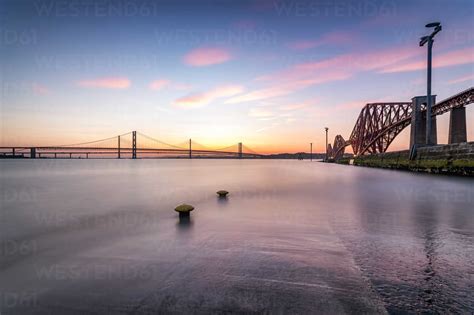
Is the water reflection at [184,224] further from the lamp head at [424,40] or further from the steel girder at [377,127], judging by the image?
the steel girder at [377,127]

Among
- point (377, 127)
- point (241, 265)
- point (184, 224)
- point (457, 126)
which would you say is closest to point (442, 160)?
point (457, 126)

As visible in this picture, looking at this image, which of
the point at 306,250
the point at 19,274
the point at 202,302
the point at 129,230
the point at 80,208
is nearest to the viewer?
the point at 202,302

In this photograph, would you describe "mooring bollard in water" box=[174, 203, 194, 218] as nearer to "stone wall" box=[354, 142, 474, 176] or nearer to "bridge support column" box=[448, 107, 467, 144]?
"stone wall" box=[354, 142, 474, 176]

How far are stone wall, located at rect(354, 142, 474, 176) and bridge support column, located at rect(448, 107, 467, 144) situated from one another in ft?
9.45

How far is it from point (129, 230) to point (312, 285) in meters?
6.28

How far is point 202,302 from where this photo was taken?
142 inches

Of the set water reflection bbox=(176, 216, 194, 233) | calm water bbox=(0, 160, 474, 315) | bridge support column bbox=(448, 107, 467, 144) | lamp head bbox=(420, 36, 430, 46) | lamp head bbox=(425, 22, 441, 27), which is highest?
lamp head bbox=(425, 22, 441, 27)

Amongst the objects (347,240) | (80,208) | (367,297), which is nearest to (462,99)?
(347,240)

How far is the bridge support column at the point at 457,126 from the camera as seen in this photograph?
32500mm

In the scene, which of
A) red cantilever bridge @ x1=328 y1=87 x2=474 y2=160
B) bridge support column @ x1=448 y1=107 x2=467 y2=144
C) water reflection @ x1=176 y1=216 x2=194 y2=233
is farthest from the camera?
red cantilever bridge @ x1=328 y1=87 x2=474 y2=160

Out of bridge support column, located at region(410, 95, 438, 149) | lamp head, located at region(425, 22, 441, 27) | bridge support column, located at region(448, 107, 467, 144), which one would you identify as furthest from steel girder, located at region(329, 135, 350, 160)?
lamp head, located at region(425, 22, 441, 27)

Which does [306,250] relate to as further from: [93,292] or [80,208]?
[80,208]

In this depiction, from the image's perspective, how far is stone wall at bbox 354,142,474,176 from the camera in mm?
25422

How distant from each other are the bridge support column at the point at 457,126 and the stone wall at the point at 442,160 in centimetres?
288
